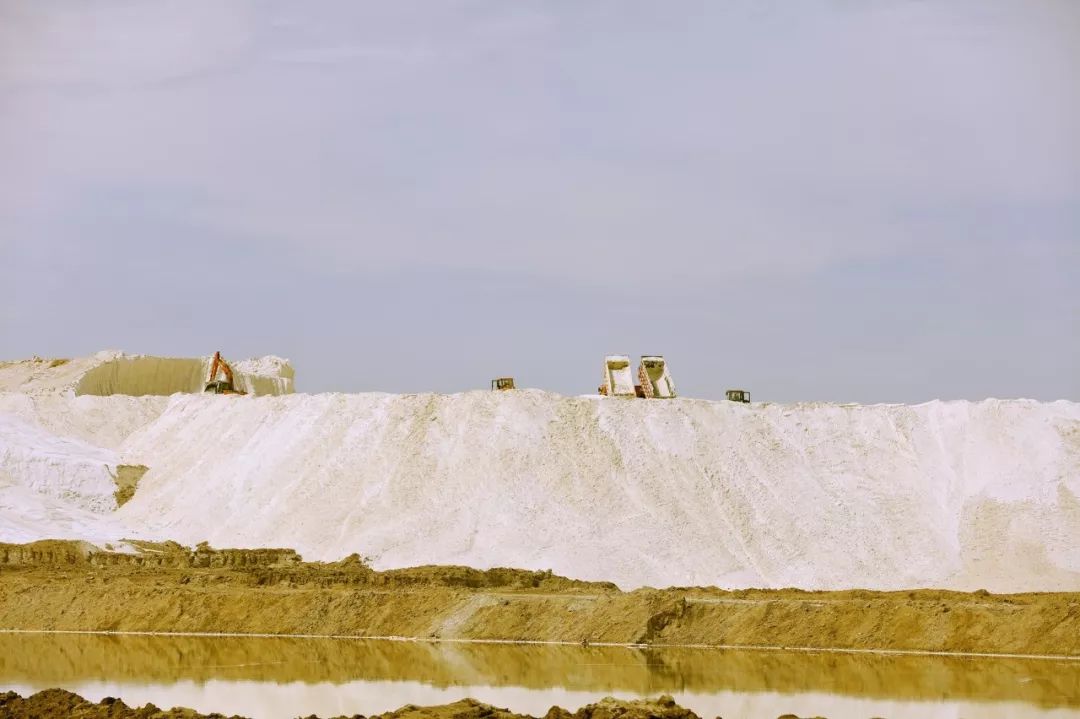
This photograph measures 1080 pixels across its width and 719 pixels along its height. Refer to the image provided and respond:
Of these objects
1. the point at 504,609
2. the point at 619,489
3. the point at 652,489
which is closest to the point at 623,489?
the point at 619,489

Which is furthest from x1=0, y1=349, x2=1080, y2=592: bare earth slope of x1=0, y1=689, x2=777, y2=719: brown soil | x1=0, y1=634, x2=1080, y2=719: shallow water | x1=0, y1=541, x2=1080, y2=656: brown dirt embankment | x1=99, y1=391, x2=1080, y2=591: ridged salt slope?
x1=0, y1=689, x2=777, y2=719: brown soil

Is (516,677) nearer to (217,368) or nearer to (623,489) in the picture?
(623,489)

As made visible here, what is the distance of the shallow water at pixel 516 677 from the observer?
70.4ft

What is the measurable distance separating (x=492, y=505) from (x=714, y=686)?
13082 mm

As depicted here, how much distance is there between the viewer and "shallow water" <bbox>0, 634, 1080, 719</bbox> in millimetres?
21453

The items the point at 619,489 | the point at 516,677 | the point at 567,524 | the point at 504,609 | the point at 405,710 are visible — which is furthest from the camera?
the point at 619,489

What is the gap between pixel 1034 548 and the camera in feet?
116

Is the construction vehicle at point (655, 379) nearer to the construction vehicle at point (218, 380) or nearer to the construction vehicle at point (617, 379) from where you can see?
the construction vehicle at point (617, 379)

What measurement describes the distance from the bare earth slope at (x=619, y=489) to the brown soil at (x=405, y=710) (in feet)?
48.9

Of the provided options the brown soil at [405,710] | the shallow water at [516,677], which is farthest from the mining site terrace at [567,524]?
the brown soil at [405,710]

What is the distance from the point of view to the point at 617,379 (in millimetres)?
43375

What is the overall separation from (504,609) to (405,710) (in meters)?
11.3

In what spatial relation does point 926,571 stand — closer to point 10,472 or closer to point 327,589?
point 327,589

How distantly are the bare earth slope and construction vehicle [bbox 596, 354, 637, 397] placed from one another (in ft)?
8.13
